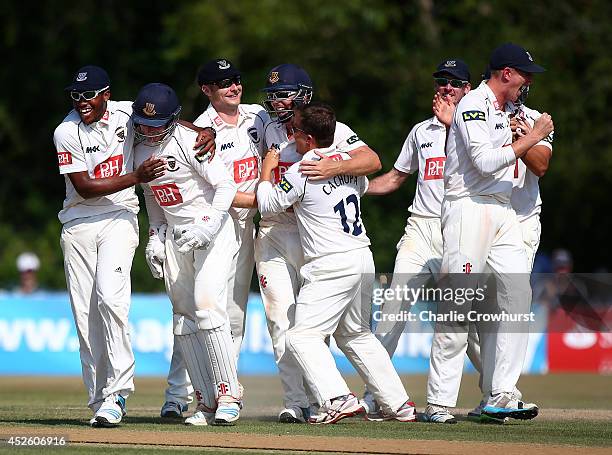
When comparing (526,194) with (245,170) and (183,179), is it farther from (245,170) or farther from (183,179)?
(183,179)

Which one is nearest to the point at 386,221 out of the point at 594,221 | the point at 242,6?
the point at 594,221

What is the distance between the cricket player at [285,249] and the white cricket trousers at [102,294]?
1.11 metres

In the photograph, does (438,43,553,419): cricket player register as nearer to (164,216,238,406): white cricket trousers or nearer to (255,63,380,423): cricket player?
(255,63,380,423): cricket player

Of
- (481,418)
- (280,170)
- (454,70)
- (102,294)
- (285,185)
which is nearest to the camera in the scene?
(102,294)

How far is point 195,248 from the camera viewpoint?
8.66m

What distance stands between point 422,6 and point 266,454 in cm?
2352

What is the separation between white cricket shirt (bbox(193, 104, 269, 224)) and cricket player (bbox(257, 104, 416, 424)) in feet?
1.97

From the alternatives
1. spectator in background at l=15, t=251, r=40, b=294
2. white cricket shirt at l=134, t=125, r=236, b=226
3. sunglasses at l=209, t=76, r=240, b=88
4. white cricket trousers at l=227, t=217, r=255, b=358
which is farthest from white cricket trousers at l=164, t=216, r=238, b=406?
spectator in background at l=15, t=251, r=40, b=294

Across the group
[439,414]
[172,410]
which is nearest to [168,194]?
[172,410]

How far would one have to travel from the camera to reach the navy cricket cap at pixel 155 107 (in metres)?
8.79

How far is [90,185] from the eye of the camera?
8.80 metres

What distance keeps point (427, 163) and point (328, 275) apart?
202 cm

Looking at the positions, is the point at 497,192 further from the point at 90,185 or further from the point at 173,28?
the point at 173,28

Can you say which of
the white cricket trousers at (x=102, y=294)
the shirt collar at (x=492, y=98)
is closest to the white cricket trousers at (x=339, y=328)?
the white cricket trousers at (x=102, y=294)
